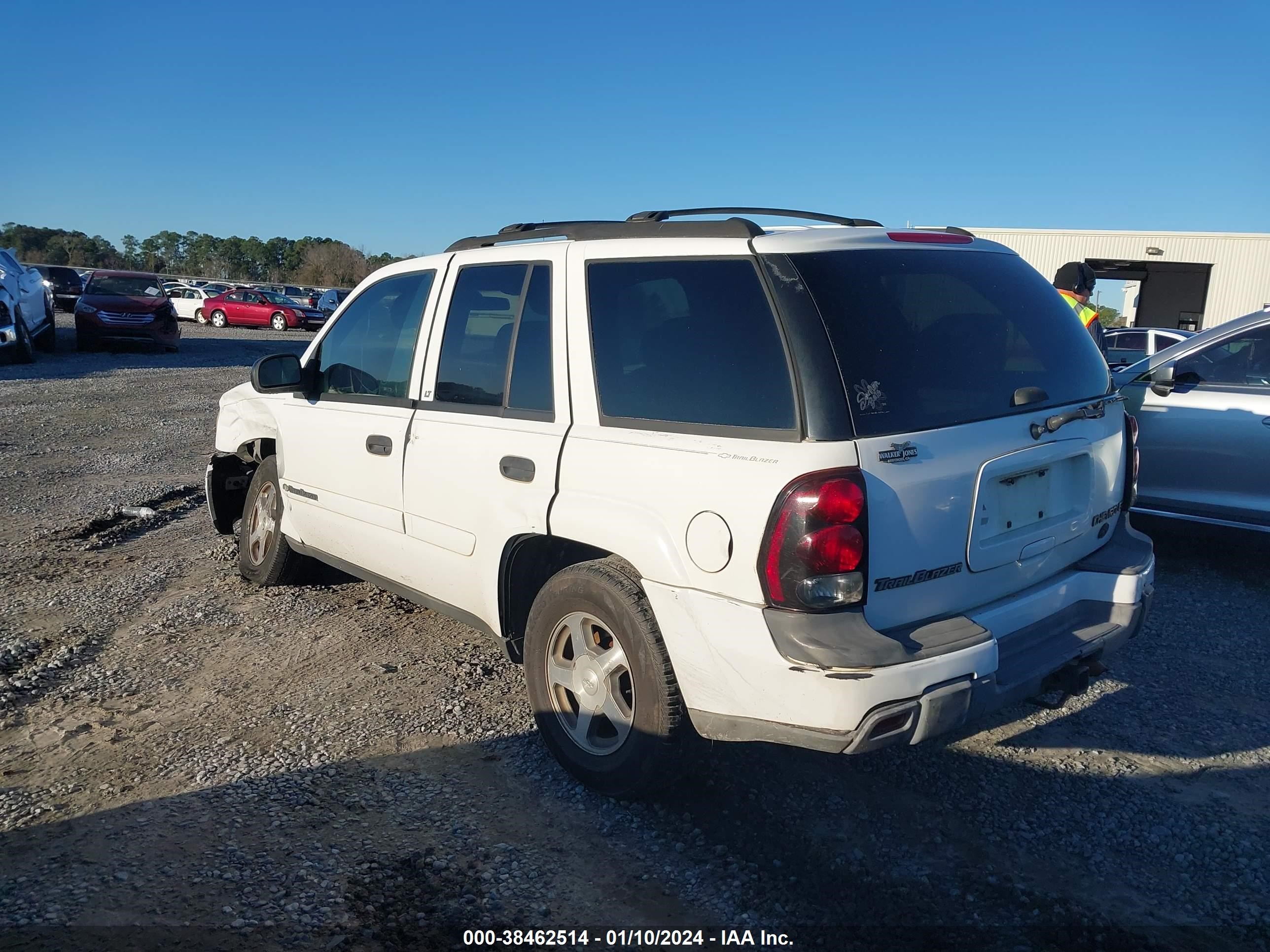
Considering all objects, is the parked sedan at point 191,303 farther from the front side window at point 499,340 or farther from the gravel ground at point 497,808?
the front side window at point 499,340

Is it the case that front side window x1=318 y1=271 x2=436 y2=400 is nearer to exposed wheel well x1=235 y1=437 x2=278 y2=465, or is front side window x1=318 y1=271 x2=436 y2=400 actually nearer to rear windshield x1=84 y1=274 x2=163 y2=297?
exposed wheel well x1=235 y1=437 x2=278 y2=465

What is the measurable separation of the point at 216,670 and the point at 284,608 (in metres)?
0.89

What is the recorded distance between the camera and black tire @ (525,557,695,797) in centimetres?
311

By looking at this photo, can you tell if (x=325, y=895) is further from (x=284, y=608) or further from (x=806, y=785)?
(x=284, y=608)

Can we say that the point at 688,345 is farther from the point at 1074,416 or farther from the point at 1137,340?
the point at 1137,340

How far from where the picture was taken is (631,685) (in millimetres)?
3336

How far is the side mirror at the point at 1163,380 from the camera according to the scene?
6094mm

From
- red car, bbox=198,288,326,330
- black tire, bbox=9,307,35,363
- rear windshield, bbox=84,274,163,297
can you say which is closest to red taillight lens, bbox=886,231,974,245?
black tire, bbox=9,307,35,363

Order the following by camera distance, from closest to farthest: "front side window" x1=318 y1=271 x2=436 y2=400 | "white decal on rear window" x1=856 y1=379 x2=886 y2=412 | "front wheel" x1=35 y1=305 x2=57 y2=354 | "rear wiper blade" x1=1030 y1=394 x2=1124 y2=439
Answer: "white decal on rear window" x1=856 y1=379 x2=886 y2=412
"rear wiper blade" x1=1030 y1=394 x2=1124 y2=439
"front side window" x1=318 y1=271 x2=436 y2=400
"front wheel" x1=35 y1=305 x2=57 y2=354

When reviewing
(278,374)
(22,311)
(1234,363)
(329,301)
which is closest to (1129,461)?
(1234,363)

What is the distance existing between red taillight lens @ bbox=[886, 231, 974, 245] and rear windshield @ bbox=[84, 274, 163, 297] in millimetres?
21324

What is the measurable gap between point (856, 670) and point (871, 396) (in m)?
0.79

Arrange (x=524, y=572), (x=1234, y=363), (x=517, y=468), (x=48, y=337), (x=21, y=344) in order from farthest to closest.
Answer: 1. (x=48, y=337)
2. (x=21, y=344)
3. (x=1234, y=363)
4. (x=524, y=572)
5. (x=517, y=468)

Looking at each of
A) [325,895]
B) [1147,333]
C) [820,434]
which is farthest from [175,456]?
[1147,333]
